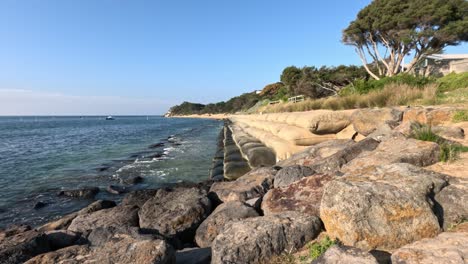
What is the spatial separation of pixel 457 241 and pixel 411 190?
678 mm

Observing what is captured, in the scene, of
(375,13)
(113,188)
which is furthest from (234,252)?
(375,13)

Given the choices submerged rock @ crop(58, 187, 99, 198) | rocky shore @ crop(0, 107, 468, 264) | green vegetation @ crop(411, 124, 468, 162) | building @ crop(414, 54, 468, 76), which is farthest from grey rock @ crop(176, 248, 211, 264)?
building @ crop(414, 54, 468, 76)

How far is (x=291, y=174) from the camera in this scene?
5.71 m

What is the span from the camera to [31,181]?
12414 millimetres

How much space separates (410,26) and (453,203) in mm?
29397

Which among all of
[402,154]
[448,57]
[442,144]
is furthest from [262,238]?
[448,57]

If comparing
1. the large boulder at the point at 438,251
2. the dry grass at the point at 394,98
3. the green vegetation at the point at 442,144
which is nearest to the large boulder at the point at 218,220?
the large boulder at the point at 438,251

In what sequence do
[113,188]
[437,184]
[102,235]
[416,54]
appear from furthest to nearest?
[416,54] → [113,188] → [102,235] → [437,184]

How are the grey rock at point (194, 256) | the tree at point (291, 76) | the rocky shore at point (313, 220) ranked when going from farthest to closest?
the tree at point (291, 76)
the grey rock at point (194, 256)
the rocky shore at point (313, 220)

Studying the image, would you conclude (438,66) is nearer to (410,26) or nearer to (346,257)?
(410,26)

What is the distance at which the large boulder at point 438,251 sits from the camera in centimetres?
222

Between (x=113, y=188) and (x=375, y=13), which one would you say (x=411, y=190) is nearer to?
(x=113, y=188)

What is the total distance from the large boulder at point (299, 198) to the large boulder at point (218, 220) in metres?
0.29

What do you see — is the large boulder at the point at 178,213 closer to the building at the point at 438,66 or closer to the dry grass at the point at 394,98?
the dry grass at the point at 394,98
